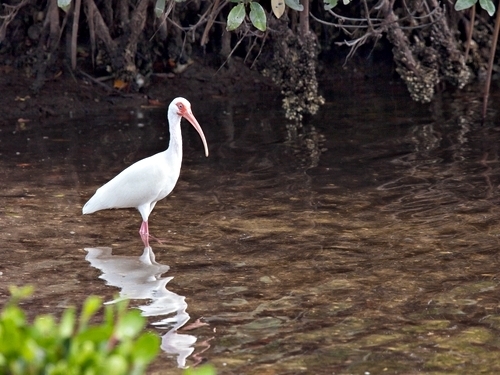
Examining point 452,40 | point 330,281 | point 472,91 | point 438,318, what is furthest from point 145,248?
point 472,91

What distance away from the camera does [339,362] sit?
448cm

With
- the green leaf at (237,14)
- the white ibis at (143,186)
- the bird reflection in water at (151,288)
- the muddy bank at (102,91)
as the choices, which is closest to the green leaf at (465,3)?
the green leaf at (237,14)

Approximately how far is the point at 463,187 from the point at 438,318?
294 cm

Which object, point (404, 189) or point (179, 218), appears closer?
point (179, 218)

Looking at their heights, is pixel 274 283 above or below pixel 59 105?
below

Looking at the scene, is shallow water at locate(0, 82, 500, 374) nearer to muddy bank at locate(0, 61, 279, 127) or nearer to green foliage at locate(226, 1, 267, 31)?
muddy bank at locate(0, 61, 279, 127)

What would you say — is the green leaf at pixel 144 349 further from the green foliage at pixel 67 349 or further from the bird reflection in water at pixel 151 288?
the bird reflection in water at pixel 151 288

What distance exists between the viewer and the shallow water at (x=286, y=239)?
475 centimetres

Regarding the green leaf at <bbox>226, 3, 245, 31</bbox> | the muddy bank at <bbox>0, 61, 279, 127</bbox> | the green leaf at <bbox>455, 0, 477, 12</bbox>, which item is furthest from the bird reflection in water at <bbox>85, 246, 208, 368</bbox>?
the muddy bank at <bbox>0, 61, 279, 127</bbox>

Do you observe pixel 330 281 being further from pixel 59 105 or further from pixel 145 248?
pixel 59 105

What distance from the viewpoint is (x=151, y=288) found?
5.70 m

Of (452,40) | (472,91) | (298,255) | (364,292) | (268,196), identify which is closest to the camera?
(364,292)

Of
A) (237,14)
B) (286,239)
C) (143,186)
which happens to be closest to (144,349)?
(237,14)

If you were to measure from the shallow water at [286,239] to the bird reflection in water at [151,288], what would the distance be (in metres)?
0.01
